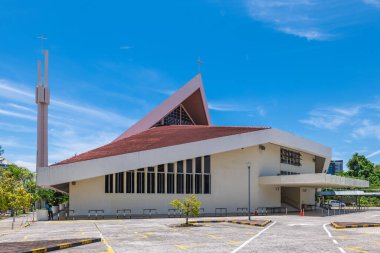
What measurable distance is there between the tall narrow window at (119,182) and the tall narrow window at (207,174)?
9.01 m

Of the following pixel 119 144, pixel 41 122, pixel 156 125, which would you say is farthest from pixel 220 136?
pixel 41 122

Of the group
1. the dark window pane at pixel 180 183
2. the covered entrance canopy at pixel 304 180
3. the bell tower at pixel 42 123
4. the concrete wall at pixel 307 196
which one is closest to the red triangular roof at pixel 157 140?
Result: the dark window pane at pixel 180 183

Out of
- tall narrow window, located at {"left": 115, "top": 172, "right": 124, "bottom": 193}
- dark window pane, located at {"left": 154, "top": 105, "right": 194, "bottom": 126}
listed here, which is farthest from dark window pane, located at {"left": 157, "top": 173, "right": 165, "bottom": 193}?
dark window pane, located at {"left": 154, "top": 105, "right": 194, "bottom": 126}

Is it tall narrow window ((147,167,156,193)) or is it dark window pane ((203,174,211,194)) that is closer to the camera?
tall narrow window ((147,167,156,193))

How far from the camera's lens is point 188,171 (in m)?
42.0

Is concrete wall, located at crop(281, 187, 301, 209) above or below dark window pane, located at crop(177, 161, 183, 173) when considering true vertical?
below

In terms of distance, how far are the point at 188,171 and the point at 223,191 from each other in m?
4.87

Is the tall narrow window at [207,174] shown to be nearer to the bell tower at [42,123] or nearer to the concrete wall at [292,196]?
the concrete wall at [292,196]

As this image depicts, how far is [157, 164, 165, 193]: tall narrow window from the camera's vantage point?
132 feet

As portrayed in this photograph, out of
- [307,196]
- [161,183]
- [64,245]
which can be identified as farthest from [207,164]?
[64,245]

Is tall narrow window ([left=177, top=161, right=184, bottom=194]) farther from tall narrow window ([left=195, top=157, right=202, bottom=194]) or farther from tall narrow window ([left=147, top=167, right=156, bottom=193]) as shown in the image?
tall narrow window ([left=147, top=167, right=156, bottom=193])

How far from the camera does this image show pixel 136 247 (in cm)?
1480

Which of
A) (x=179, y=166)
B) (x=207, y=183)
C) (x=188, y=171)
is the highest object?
(x=179, y=166)

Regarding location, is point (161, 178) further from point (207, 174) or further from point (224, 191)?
point (224, 191)
